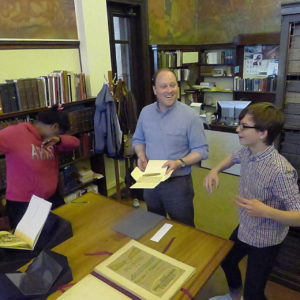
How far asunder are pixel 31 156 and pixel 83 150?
1.28 metres

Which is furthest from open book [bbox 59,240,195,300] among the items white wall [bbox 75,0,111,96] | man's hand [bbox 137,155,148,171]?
white wall [bbox 75,0,111,96]

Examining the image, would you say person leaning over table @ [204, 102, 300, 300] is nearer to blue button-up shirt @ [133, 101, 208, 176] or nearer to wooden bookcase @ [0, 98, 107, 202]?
blue button-up shirt @ [133, 101, 208, 176]

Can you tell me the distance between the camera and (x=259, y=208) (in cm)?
127

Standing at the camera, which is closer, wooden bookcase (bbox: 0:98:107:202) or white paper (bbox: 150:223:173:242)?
white paper (bbox: 150:223:173:242)

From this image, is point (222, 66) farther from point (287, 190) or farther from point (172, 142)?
point (287, 190)

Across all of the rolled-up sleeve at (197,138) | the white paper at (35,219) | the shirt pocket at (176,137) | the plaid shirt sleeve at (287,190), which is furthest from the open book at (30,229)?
the plaid shirt sleeve at (287,190)

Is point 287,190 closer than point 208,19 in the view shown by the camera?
Yes

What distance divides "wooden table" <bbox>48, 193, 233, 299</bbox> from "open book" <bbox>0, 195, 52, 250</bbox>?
13cm

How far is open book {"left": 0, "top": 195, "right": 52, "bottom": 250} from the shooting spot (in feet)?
4.48

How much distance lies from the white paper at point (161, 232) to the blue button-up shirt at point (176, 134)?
1.54 ft

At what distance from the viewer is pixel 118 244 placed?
1437 mm

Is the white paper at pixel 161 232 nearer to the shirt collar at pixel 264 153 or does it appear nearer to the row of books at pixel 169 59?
the shirt collar at pixel 264 153

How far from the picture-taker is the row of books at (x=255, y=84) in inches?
183

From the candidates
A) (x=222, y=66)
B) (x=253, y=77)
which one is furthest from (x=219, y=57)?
(x=253, y=77)
